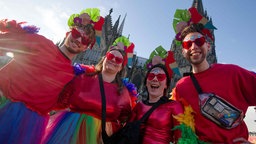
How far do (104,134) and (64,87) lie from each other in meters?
0.93

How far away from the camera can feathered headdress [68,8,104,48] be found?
142 inches

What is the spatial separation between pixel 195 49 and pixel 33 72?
2.25 m

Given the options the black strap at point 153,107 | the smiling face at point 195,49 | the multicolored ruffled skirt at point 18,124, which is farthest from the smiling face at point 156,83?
the multicolored ruffled skirt at point 18,124

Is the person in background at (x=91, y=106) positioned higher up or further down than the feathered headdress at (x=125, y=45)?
further down

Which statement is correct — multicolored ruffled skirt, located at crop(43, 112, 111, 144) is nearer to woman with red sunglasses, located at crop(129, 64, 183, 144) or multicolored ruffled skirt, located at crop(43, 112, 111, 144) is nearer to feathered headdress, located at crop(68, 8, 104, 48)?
woman with red sunglasses, located at crop(129, 64, 183, 144)

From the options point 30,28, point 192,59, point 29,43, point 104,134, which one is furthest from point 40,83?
point 192,59

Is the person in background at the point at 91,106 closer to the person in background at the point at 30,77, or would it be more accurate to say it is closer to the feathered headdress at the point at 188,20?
the person in background at the point at 30,77

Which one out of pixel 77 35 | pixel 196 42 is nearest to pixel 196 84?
pixel 196 42

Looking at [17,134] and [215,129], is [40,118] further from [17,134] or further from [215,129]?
[215,129]

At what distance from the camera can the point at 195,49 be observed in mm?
2975

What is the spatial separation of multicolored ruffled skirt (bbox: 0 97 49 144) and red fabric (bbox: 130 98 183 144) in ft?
4.34

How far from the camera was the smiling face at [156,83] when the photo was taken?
3084 millimetres

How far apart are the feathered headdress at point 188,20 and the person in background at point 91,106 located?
102 centimetres

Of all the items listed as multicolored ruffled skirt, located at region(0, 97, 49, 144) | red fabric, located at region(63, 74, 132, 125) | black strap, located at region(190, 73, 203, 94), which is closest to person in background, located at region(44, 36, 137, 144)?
red fabric, located at region(63, 74, 132, 125)
